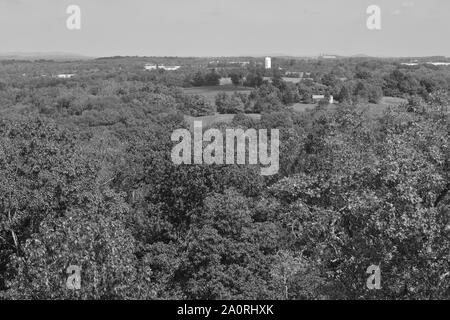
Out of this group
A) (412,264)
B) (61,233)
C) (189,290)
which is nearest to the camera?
(412,264)

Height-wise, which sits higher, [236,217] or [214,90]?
[214,90]

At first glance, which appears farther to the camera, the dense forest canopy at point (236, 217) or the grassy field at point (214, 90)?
the grassy field at point (214, 90)

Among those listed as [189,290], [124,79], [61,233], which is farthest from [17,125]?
[124,79]

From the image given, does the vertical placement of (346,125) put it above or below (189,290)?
above

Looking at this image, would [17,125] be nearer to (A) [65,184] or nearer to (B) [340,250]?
(A) [65,184]

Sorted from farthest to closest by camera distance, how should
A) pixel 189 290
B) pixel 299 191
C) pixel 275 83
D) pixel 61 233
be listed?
pixel 275 83
pixel 189 290
pixel 299 191
pixel 61 233

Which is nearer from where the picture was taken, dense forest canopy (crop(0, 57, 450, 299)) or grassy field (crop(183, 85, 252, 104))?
dense forest canopy (crop(0, 57, 450, 299))

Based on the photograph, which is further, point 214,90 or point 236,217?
point 214,90
